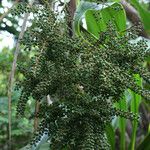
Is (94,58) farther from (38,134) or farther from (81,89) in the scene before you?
(38,134)

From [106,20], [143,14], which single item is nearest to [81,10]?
[106,20]

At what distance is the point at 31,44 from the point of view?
1.01 metres

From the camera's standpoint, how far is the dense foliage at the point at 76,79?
0.92 m

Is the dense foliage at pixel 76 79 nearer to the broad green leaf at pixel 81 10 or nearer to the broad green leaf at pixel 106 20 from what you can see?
the broad green leaf at pixel 81 10

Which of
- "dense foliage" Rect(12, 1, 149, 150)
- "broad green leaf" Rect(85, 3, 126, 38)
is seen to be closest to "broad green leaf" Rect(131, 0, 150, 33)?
"broad green leaf" Rect(85, 3, 126, 38)

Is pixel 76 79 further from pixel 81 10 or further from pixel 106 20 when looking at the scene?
pixel 106 20

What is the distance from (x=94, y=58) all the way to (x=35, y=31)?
17 centimetres

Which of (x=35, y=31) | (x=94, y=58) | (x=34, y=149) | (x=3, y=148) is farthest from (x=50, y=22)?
(x=3, y=148)

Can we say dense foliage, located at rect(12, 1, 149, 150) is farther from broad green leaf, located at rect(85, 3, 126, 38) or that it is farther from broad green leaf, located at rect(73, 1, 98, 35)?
broad green leaf, located at rect(85, 3, 126, 38)

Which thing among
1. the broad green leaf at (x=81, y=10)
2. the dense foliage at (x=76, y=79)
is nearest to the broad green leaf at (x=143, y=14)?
the broad green leaf at (x=81, y=10)

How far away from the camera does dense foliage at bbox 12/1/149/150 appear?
3.03ft

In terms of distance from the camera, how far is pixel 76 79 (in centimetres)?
94

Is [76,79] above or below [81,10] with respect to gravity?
below

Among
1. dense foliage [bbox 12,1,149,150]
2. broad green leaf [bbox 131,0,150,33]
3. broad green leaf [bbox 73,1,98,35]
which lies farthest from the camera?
broad green leaf [bbox 131,0,150,33]
